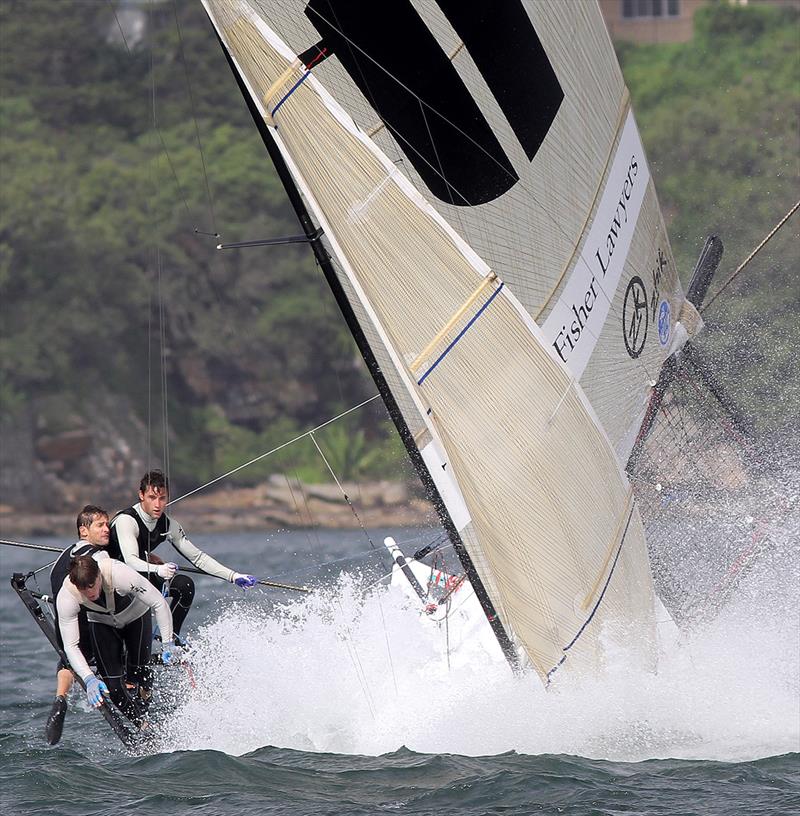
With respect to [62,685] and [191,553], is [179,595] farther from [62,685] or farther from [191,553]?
[62,685]

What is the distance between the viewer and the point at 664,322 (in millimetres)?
8422

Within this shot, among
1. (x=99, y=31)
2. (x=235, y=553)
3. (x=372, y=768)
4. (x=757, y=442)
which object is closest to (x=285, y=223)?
(x=99, y=31)

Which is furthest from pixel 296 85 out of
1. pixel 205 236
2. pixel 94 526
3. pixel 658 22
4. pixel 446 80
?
pixel 658 22

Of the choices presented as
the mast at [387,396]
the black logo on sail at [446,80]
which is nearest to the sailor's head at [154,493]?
the mast at [387,396]

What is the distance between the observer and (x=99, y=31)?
42656 mm

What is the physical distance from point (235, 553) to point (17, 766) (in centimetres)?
1730

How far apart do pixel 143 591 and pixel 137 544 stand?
0.94 feet

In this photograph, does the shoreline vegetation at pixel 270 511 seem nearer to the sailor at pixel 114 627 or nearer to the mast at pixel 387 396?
the sailor at pixel 114 627

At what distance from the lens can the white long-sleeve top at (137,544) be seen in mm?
6895

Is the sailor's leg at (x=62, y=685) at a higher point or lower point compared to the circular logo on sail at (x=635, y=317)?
lower

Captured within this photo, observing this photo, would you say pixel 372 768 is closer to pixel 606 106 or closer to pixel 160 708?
pixel 160 708

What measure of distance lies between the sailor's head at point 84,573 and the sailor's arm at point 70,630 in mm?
147

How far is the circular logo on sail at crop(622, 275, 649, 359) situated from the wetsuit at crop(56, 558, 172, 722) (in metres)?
2.81

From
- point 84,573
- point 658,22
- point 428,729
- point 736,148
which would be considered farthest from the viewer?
point 658,22
